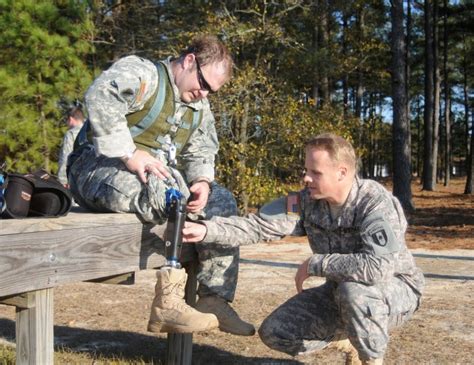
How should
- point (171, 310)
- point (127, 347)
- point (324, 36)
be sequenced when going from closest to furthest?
1. point (171, 310)
2. point (127, 347)
3. point (324, 36)

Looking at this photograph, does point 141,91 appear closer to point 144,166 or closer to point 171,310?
point 144,166

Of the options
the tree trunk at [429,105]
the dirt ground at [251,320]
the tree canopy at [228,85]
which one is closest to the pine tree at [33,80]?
the tree canopy at [228,85]

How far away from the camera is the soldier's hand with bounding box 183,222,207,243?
2.77m

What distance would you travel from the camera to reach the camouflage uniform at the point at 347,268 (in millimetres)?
2633

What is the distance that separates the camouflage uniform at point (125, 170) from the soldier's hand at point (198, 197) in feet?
0.13

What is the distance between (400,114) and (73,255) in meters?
14.0

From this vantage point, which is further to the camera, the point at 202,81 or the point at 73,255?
the point at 202,81

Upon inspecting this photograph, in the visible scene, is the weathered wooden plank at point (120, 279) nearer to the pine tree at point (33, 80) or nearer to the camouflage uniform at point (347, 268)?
the camouflage uniform at point (347, 268)

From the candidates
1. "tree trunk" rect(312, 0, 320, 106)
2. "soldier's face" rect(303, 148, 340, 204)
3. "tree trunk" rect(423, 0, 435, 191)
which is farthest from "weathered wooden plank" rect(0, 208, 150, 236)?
"tree trunk" rect(423, 0, 435, 191)

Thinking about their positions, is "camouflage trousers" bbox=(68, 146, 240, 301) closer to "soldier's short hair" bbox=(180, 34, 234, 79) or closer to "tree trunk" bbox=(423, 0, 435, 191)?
"soldier's short hair" bbox=(180, 34, 234, 79)

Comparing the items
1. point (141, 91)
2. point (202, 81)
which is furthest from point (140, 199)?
point (202, 81)

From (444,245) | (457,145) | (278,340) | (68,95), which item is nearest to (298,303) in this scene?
(278,340)

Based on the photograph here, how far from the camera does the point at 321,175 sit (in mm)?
2744

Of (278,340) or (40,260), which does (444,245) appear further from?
(40,260)
